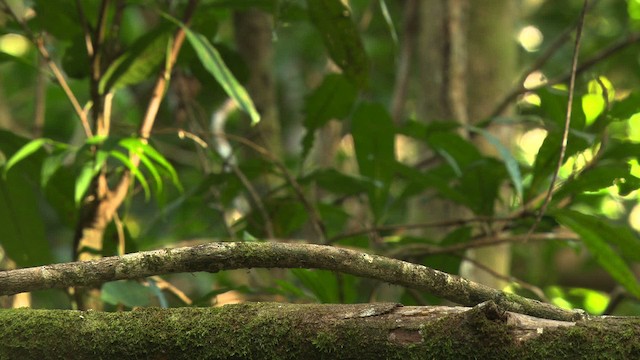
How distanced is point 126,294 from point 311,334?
0.75m

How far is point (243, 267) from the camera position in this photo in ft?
3.27

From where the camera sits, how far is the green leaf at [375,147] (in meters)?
1.92

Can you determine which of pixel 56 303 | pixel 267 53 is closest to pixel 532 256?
pixel 267 53

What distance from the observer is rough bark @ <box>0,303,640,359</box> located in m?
0.89

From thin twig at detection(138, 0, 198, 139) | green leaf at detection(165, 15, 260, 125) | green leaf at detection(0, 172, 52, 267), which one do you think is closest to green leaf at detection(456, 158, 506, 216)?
green leaf at detection(165, 15, 260, 125)

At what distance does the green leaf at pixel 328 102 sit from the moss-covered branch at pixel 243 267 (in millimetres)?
972

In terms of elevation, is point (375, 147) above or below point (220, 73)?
below

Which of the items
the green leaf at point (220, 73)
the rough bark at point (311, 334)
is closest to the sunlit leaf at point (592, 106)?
the green leaf at point (220, 73)

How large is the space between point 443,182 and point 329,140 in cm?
100

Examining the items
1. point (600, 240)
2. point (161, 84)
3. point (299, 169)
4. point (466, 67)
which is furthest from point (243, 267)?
point (466, 67)

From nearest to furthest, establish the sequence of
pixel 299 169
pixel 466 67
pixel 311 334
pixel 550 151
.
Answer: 1. pixel 311 334
2. pixel 550 151
3. pixel 299 169
4. pixel 466 67

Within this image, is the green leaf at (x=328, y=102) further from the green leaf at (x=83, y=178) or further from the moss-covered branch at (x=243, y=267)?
the moss-covered branch at (x=243, y=267)

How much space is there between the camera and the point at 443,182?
6.09ft

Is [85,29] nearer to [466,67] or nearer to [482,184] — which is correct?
[482,184]
